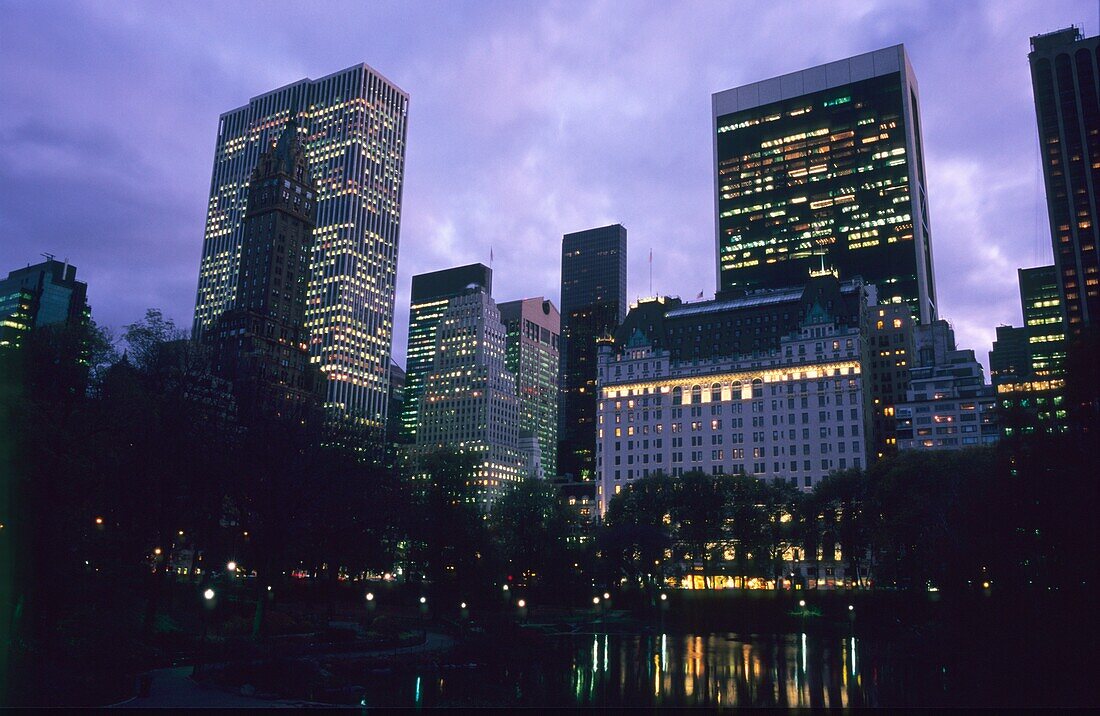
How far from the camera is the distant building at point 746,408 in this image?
→ 165750 mm

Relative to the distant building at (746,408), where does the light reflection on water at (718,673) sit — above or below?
below

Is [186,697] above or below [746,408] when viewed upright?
below

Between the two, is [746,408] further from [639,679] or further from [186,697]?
[186,697]

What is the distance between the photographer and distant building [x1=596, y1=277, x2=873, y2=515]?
166 metres

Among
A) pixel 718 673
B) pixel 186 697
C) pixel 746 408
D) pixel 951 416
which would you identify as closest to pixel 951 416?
pixel 951 416

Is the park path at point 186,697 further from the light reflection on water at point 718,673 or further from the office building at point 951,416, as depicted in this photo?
the office building at point 951,416

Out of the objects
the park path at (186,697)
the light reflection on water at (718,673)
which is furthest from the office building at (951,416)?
the park path at (186,697)

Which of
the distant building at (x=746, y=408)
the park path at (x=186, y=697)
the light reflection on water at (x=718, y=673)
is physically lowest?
the light reflection on water at (x=718, y=673)

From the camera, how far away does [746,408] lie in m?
174

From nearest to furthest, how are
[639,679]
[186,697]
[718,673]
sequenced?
1. [186,697]
2. [639,679]
3. [718,673]

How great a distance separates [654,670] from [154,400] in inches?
1469

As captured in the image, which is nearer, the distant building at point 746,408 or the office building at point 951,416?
the distant building at point 746,408

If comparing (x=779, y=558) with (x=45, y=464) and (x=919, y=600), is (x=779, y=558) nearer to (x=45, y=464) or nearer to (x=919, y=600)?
(x=919, y=600)

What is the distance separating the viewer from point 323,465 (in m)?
67.2
